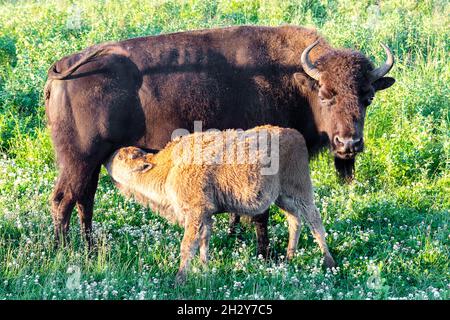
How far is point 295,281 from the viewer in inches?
251

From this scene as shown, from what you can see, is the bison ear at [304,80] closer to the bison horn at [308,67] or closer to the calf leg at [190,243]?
the bison horn at [308,67]

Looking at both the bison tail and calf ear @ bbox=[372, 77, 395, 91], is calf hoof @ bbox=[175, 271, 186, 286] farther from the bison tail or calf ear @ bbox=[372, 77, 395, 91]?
calf ear @ bbox=[372, 77, 395, 91]

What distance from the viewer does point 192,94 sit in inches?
288

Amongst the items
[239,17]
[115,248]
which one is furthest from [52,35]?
→ [115,248]

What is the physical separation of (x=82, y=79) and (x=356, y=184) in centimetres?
350

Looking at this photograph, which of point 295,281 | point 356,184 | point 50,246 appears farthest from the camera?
point 356,184

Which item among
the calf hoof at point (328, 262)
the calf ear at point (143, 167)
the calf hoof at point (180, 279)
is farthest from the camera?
the calf hoof at point (328, 262)

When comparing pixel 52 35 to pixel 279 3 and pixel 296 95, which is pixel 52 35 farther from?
pixel 296 95

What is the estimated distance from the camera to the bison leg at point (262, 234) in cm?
723

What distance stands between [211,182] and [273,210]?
1.78 metres

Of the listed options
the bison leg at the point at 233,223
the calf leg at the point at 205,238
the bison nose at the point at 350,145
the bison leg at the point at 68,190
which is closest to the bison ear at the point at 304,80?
the bison nose at the point at 350,145

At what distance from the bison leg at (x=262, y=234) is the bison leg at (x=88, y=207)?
165 centimetres
